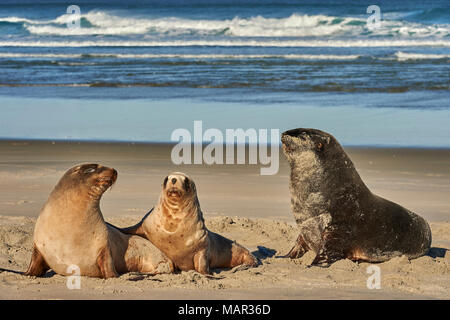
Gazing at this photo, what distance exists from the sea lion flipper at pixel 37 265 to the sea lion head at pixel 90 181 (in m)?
0.54

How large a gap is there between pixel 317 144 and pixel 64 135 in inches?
293

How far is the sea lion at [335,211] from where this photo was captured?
7.16 meters

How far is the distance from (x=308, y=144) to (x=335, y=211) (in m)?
0.67

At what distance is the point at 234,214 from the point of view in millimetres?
9078

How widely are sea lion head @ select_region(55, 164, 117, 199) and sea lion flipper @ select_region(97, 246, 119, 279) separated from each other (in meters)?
0.45

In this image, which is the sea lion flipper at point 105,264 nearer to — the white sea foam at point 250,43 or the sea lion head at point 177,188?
the sea lion head at point 177,188

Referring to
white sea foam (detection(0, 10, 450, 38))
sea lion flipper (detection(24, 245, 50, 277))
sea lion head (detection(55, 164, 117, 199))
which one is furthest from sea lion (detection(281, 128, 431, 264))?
white sea foam (detection(0, 10, 450, 38))

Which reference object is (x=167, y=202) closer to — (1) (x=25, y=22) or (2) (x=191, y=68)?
(2) (x=191, y=68)

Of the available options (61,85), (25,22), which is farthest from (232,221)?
(25,22)

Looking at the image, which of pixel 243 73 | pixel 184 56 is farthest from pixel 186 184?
pixel 184 56

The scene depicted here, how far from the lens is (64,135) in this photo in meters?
13.7

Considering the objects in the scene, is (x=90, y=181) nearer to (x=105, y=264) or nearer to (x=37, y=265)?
(x=105, y=264)

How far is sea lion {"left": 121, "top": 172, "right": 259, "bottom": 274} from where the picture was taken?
6.38 metres

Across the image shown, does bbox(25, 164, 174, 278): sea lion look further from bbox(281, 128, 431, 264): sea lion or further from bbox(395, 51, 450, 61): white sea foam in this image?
bbox(395, 51, 450, 61): white sea foam
